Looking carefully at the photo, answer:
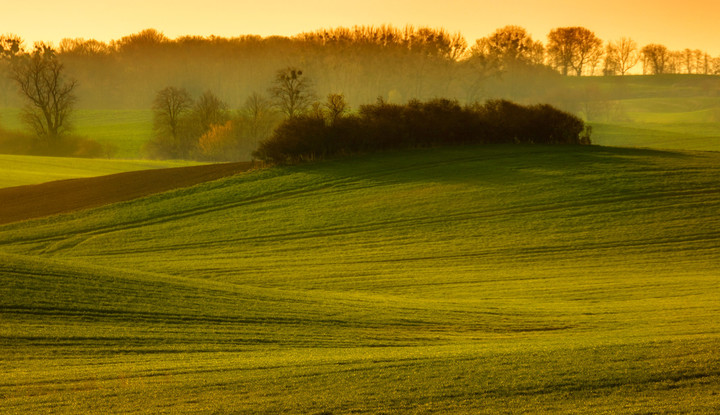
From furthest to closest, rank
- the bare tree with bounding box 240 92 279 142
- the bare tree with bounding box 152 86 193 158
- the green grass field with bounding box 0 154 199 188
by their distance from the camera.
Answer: the bare tree with bounding box 152 86 193 158 → the bare tree with bounding box 240 92 279 142 → the green grass field with bounding box 0 154 199 188

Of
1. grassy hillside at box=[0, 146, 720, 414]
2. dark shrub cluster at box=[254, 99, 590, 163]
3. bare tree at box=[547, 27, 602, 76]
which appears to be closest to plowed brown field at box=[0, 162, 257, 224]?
grassy hillside at box=[0, 146, 720, 414]

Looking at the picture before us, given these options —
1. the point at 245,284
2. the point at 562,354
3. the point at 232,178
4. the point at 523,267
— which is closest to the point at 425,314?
the point at 562,354

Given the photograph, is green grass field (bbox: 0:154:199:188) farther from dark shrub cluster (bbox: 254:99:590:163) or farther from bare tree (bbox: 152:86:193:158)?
dark shrub cluster (bbox: 254:99:590:163)

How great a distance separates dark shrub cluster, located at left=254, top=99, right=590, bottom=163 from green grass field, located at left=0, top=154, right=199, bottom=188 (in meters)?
19.2

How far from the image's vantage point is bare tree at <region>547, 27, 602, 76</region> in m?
139

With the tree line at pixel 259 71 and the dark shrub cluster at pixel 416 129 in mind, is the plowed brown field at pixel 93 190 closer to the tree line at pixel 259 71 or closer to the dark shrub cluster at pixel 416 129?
the dark shrub cluster at pixel 416 129

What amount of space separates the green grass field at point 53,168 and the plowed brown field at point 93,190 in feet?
32.0

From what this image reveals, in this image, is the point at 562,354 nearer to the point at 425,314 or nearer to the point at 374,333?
the point at 374,333

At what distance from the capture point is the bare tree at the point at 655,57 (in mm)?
159750

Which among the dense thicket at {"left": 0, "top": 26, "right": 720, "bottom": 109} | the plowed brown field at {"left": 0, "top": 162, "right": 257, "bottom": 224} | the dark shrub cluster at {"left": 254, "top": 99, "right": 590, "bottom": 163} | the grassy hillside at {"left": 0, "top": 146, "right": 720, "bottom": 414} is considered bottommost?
the grassy hillside at {"left": 0, "top": 146, "right": 720, "bottom": 414}

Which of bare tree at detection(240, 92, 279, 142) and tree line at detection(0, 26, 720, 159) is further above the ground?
tree line at detection(0, 26, 720, 159)

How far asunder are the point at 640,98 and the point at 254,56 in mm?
67891

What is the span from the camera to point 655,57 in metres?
161

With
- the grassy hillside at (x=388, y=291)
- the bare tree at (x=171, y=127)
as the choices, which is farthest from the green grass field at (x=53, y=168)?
the grassy hillside at (x=388, y=291)
